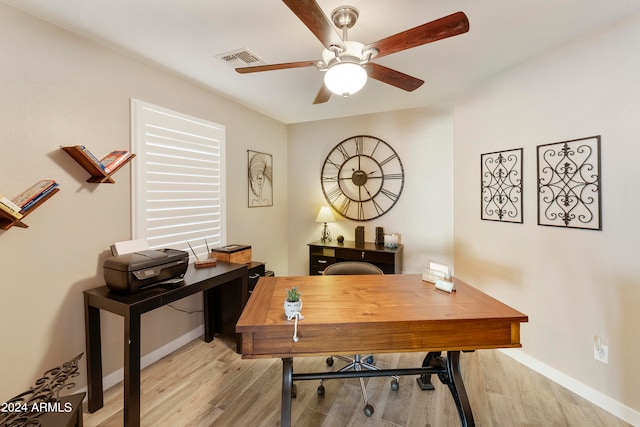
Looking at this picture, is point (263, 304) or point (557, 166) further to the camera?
point (557, 166)

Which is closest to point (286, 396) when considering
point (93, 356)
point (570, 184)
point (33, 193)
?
Result: point (93, 356)

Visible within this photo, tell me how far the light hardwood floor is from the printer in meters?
0.85

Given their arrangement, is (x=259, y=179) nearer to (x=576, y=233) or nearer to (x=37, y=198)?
(x=37, y=198)

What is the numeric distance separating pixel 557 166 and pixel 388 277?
1.61 meters

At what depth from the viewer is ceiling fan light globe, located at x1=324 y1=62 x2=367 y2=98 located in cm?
142

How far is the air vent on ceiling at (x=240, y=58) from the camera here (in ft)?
Answer: 6.83

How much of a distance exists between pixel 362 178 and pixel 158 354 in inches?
119

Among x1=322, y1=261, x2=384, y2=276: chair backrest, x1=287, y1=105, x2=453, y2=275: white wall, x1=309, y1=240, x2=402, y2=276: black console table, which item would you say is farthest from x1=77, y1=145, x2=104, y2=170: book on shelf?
x1=287, y1=105, x2=453, y2=275: white wall

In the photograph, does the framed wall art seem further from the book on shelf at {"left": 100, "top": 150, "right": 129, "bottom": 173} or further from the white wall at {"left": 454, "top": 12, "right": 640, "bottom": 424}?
the white wall at {"left": 454, "top": 12, "right": 640, "bottom": 424}

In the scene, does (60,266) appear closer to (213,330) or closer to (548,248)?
(213,330)

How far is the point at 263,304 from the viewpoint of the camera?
147 cm

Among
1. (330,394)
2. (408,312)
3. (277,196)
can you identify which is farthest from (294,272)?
(408,312)

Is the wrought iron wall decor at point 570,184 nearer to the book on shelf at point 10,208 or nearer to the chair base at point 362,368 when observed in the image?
the chair base at point 362,368

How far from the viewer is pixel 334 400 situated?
6.25ft
